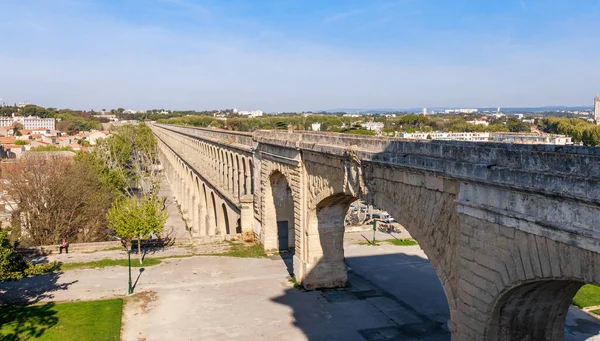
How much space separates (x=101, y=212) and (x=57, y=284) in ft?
45.4

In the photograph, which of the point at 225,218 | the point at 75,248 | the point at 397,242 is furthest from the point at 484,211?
the point at 225,218

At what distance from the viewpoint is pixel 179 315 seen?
1528 cm

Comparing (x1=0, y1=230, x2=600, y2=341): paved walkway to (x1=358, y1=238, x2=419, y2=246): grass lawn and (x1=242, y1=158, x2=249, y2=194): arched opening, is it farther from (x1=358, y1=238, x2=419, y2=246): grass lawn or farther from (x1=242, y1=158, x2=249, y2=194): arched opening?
(x1=242, y1=158, x2=249, y2=194): arched opening

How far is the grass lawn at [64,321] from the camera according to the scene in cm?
1383

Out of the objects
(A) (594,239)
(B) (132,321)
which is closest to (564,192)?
(A) (594,239)

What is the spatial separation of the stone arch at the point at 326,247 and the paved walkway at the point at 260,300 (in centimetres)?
51

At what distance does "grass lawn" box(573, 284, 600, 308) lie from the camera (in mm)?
16806

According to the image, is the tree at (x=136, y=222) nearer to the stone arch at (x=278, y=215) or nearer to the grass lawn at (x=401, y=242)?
the stone arch at (x=278, y=215)

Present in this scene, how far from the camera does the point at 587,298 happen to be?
57.0 ft

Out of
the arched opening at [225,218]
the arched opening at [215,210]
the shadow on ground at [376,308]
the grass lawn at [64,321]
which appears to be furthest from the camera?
the arched opening at [215,210]

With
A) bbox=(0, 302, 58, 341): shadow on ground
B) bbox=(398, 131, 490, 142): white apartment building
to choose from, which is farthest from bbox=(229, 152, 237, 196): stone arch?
bbox=(0, 302, 58, 341): shadow on ground

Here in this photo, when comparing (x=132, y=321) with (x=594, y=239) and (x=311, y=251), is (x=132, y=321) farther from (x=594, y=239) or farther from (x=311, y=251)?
(x=594, y=239)

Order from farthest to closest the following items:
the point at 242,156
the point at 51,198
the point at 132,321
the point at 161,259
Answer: the point at 51,198 → the point at 242,156 → the point at 161,259 → the point at 132,321

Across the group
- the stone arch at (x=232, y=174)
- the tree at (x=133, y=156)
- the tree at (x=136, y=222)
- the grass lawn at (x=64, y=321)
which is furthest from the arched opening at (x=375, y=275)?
the tree at (x=133, y=156)
